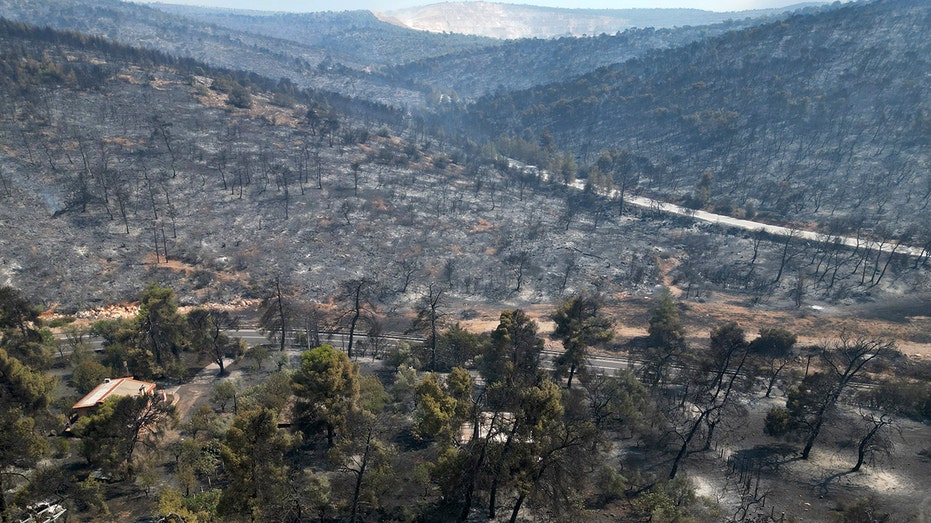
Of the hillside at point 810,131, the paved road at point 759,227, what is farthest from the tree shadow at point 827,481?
the hillside at point 810,131

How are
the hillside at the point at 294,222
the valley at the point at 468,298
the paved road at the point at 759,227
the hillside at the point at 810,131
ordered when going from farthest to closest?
the hillside at the point at 810,131
the paved road at the point at 759,227
the hillside at the point at 294,222
the valley at the point at 468,298

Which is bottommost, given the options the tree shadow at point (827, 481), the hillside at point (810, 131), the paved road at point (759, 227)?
the tree shadow at point (827, 481)

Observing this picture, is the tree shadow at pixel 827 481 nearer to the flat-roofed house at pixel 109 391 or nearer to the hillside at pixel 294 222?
the hillside at pixel 294 222

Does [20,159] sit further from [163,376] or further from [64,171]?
[163,376]

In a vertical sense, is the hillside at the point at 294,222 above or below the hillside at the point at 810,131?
below

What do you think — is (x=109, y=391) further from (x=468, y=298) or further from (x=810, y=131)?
(x=810, y=131)

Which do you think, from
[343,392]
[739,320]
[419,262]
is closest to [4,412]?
[343,392]

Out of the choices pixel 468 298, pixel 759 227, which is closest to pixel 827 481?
pixel 468 298

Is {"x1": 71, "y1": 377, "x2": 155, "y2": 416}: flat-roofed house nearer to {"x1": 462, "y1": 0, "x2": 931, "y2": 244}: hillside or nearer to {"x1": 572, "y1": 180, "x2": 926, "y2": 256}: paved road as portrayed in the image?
{"x1": 572, "y1": 180, "x2": 926, "y2": 256}: paved road
